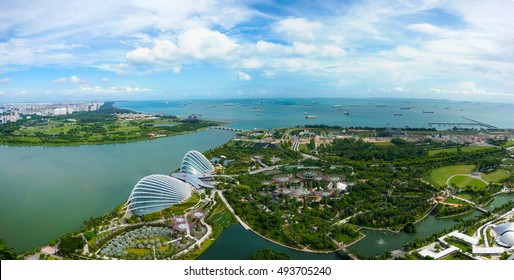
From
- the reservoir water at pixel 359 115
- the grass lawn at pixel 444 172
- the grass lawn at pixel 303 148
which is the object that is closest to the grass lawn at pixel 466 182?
the grass lawn at pixel 444 172

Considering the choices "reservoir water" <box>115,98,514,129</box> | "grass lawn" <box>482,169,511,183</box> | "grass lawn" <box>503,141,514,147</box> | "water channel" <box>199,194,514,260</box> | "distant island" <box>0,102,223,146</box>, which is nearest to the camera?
"water channel" <box>199,194,514,260</box>

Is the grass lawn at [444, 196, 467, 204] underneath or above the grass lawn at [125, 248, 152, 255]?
above

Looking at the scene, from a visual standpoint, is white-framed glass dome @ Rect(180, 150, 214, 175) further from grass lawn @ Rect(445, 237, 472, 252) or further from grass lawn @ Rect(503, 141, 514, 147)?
grass lawn @ Rect(503, 141, 514, 147)

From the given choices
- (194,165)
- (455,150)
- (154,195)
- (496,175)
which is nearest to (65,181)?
(154,195)

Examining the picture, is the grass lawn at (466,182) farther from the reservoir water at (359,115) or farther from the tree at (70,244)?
the reservoir water at (359,115)

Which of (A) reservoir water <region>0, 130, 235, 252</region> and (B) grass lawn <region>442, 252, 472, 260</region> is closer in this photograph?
(B) grass lawn <region>442, 252, 472, 260</region>

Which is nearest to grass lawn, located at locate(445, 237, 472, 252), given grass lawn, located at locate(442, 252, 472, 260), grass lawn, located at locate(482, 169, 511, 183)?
grass lawn, located at locate(442, 252, 472, 260)

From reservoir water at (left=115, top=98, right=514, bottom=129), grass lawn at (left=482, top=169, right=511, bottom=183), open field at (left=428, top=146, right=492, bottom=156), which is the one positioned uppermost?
reservoir water at (left=115, top=98, right=514, bottom=129)
